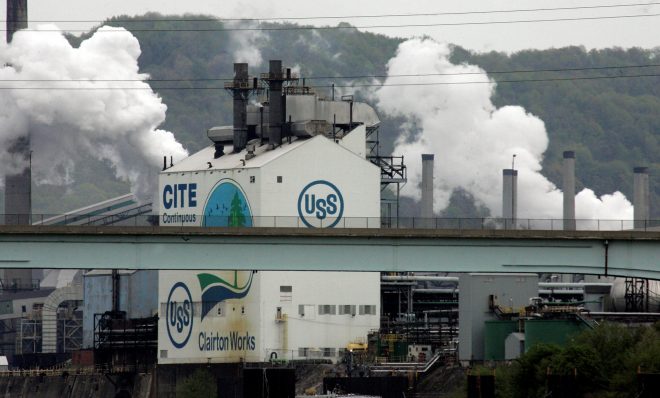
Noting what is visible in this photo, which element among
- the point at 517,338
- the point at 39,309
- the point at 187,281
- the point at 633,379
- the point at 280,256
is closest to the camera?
the point at 633,379

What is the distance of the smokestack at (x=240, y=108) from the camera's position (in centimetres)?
11438

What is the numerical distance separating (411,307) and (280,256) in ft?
144

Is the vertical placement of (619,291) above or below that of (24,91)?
below

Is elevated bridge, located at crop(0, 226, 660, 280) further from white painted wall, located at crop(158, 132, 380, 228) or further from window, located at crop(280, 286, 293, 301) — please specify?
window, located at crop(280, 286, 293, 301)

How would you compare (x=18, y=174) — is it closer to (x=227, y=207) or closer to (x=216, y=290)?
(x=216, y=290)

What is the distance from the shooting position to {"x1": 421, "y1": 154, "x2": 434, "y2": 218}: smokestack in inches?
6097

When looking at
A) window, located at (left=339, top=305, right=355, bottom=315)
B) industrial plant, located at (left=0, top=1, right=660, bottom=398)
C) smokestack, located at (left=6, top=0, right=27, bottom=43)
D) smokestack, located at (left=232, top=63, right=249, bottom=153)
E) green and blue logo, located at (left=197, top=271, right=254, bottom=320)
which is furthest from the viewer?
smokestack, located at (left=6, top=0, right=27, bottom=43)

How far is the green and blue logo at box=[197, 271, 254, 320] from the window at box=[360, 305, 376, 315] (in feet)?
22.6

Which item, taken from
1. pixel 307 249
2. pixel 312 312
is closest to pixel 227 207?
pixel 312 312

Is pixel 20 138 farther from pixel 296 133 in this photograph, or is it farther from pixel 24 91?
pixel 296 133

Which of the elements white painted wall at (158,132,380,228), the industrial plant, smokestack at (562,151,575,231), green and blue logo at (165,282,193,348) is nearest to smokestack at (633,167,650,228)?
smokestack at (562,151,575,231)

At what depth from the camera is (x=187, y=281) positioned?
110 metres

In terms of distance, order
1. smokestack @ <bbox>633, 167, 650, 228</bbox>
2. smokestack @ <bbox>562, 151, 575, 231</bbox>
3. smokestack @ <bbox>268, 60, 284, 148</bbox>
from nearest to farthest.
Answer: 1. smokestack @ <bbox>268, 60, 284, 148</bbox>
2. smokestack @ <bbox>562, 151, 575, 231</bbox>
3. smokestack @ <bbox>633, 167, 650, 228</bbox>

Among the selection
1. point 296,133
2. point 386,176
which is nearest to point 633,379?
point 296,133
